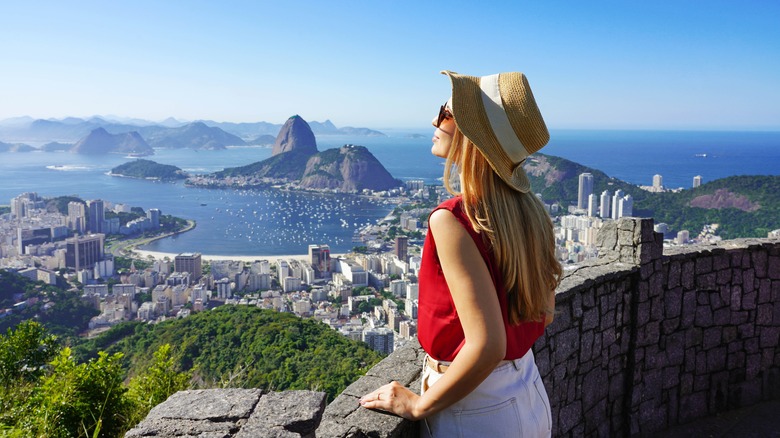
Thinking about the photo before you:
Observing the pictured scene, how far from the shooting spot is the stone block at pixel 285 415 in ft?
4.04

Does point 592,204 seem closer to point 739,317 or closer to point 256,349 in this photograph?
point 256,349

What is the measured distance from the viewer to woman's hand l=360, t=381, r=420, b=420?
1.42 metres

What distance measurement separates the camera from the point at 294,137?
8812 cm

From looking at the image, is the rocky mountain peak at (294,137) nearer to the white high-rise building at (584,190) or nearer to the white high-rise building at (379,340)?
the white high-rise building at (584,190)

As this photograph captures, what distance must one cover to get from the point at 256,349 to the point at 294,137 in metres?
82.3

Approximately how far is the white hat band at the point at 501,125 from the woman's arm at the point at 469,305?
183 mm

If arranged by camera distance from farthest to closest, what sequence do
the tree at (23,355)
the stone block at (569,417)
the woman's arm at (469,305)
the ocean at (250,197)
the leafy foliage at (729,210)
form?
the ocean at (250,197)
the leafy foliage at (729,210)
the tree at (23,355)
the stone block at (569,417)
the woman's arm at (469,305)

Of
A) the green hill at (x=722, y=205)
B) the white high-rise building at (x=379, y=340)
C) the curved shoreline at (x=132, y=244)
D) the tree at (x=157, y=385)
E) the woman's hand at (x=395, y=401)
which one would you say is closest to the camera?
the woman's hand at (x=395, y=401)

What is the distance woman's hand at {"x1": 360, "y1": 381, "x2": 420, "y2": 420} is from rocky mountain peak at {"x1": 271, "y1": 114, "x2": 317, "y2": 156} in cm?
8554

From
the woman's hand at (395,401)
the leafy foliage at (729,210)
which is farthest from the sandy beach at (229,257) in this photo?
the woman's hand at (395,401)

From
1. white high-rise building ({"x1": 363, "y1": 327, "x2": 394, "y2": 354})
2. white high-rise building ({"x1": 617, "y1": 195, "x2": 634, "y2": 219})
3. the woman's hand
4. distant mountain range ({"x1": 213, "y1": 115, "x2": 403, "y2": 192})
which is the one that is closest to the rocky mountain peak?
distant mountain range ({"x1": 213, "y1": 115, "x2": 403, "y2": 192})

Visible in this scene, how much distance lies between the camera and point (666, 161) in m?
80.3

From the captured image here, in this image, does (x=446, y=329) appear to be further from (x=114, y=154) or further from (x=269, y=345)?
(x=114, y=154)

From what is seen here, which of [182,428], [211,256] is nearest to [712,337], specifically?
[182,428]
